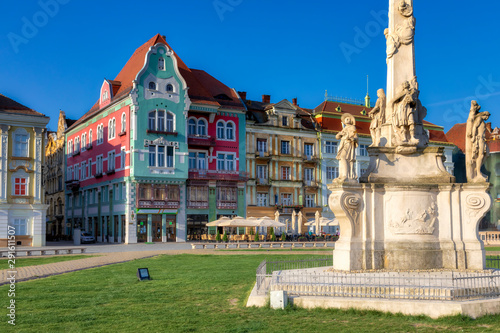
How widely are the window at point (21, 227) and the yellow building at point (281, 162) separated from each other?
23.4m

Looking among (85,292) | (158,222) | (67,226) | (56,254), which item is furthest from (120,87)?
(85,292)

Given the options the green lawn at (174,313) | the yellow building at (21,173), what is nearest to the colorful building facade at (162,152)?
the yellow building at (21,173)

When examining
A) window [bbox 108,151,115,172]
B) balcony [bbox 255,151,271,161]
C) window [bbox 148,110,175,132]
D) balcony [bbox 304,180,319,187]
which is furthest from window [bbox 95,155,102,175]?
balcony [bbox 304,180,319,187]

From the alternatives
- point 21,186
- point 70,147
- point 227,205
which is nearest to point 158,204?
point 227,205

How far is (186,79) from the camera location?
6350 cm

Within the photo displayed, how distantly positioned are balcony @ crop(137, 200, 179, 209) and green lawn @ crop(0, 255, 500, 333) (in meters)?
37.1

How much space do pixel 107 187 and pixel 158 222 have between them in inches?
314

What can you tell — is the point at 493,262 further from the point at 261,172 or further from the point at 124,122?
the point at 261,172

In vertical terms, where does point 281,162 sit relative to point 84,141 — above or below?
below

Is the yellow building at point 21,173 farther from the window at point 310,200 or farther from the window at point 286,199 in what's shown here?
the window at point 310,200

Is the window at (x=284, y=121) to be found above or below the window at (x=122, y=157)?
above

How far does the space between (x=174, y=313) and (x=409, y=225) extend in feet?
23.7

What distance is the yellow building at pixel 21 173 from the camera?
4991 cm

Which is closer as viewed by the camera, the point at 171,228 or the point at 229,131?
the point at 171,228
